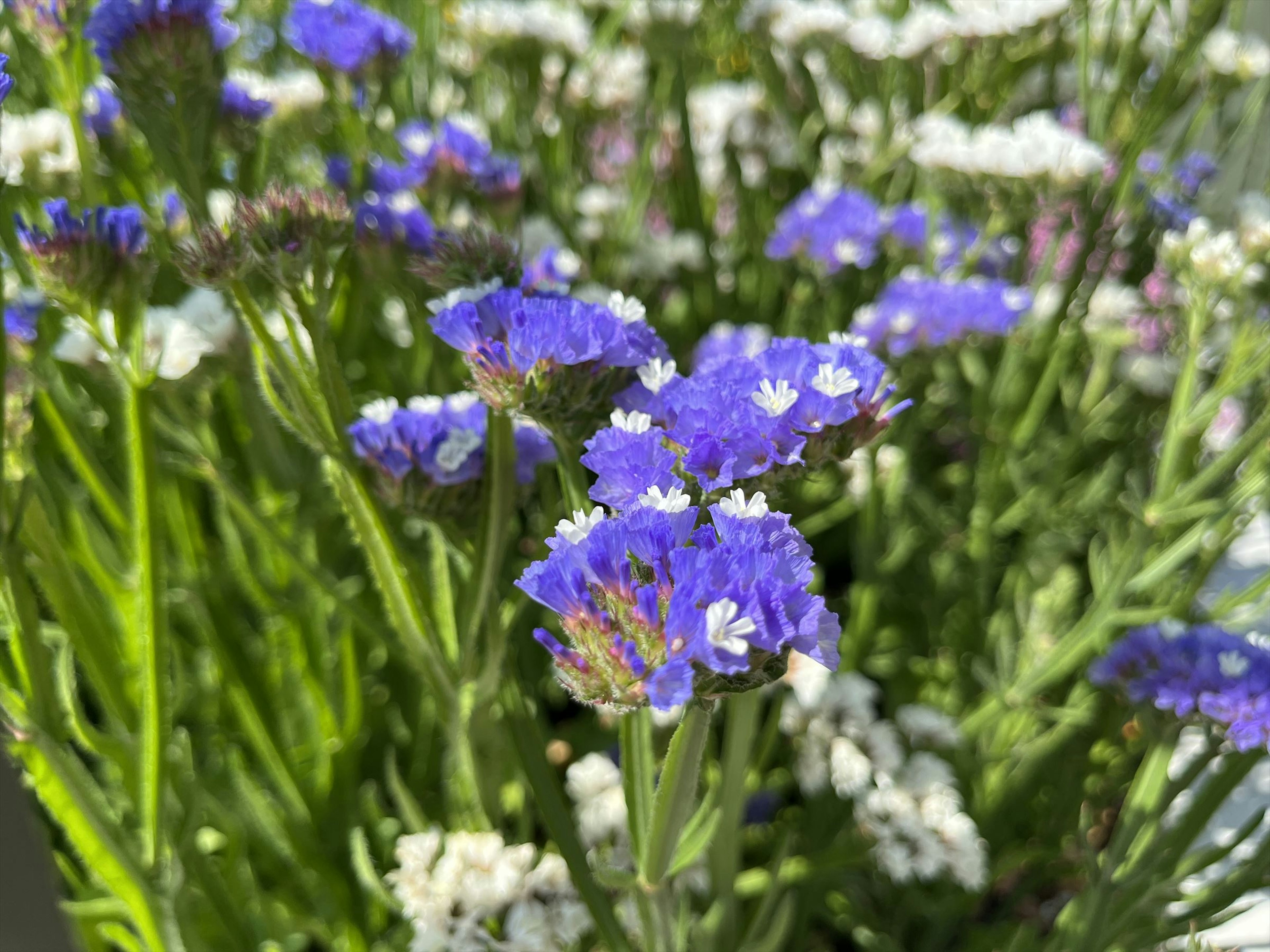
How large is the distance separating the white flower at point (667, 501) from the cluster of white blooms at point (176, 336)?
55 centimetres

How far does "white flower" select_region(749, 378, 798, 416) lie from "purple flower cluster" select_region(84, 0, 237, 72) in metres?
0.55

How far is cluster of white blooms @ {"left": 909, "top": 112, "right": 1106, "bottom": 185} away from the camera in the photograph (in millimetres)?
1099

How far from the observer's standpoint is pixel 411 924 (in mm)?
851

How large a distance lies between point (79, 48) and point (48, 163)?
15 centimetres

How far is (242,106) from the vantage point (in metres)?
0.86

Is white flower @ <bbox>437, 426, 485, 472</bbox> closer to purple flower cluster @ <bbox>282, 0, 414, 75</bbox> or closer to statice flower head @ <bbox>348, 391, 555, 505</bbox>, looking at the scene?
statice flower head @ <bbox>348, 391, 555, 505</bbox>

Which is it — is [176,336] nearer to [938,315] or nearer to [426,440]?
[426,440]

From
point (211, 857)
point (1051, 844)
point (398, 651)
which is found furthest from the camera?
point (1051, 844)

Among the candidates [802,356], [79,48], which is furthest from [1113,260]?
[79,48]

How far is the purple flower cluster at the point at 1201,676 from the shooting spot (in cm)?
74

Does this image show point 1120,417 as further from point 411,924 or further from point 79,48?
point 79,48

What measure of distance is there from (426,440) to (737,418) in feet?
0.81

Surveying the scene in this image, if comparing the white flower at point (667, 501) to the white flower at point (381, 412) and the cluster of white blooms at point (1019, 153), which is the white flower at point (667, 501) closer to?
the white flower at point (381, 412)

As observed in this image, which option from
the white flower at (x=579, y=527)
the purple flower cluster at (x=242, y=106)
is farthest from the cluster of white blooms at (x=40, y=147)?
the white flower at (x=579, y=527)
